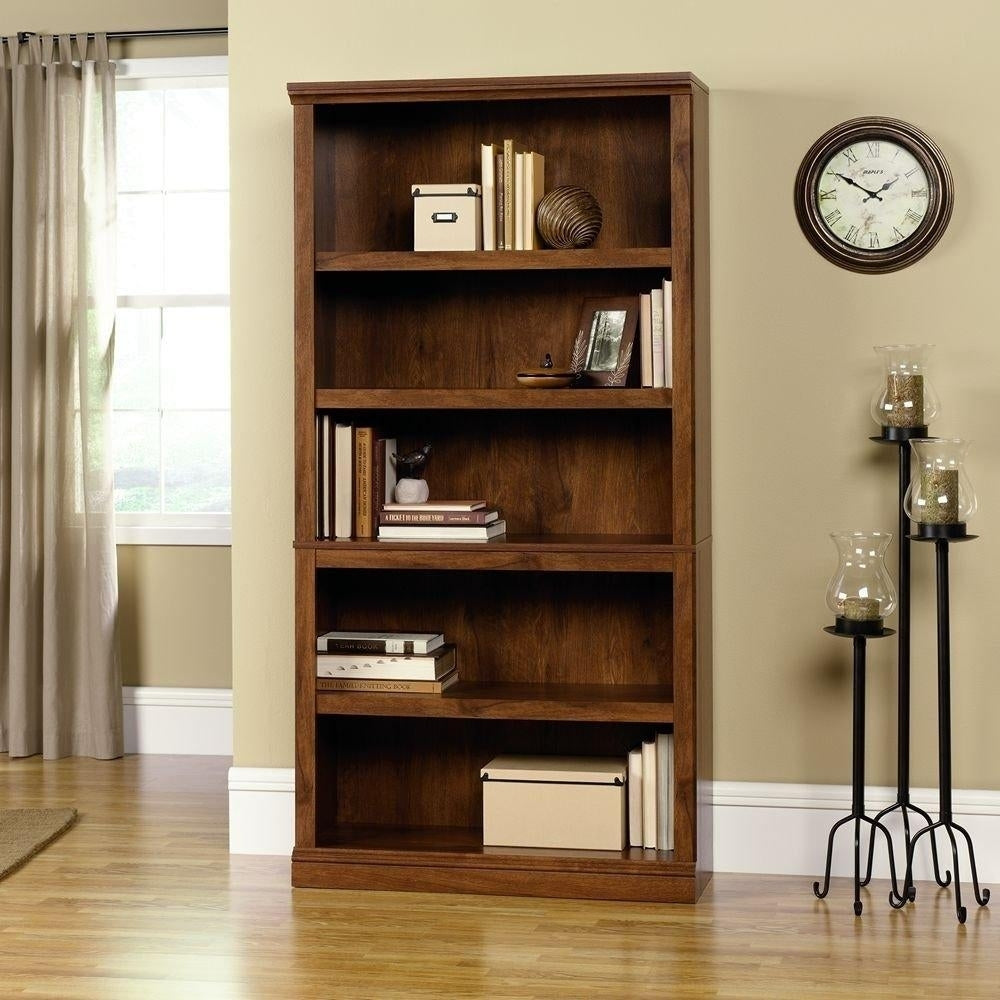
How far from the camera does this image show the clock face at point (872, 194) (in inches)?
144

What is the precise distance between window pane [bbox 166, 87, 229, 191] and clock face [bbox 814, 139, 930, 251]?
246 cm

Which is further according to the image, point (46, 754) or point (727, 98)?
point (46, 754)

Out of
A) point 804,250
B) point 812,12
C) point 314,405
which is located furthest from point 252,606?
point 812,12

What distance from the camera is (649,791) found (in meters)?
3.64

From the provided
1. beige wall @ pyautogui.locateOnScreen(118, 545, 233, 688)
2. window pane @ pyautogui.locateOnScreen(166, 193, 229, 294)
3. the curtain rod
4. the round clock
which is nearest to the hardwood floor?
beige wall @ pyautogui.locateOnScreen(118, 545, 233, 688)

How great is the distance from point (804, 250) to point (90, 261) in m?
2.63

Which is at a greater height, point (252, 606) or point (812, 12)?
point (812, 12)

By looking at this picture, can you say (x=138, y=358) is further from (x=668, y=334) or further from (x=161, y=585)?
(x=668, y=334)

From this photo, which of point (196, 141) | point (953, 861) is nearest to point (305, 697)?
point (953, 861)

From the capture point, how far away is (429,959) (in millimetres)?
3113

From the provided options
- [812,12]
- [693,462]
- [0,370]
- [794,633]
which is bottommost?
[794,633]

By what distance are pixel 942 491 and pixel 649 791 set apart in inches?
40.5

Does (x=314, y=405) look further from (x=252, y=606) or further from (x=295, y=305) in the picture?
(x=252, y=606)

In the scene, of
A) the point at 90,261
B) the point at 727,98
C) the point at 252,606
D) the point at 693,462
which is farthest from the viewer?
the point at 90,261
